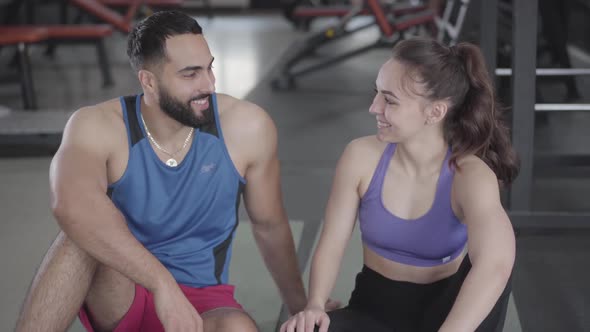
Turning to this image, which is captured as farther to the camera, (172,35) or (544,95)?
(544,95)

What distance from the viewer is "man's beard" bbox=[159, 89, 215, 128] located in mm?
1740

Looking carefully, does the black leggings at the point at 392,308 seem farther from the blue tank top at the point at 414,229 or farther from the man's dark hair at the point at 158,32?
the man's dark hair at the point at 158,32

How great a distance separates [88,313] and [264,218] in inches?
17.8

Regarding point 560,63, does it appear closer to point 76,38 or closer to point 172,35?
point 76,38

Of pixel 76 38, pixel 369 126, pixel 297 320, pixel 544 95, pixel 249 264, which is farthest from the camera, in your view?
pixel 76 38

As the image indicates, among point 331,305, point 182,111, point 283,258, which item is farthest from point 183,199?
point 331,305

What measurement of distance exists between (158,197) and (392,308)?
0.56 metres

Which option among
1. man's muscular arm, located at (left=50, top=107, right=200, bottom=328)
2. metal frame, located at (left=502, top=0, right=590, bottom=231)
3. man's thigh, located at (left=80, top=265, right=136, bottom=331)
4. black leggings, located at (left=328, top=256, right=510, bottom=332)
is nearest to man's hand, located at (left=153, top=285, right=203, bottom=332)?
man's muscular arm, located at (left=50, top=107, right=200, bottom=328)

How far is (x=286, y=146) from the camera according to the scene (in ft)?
13.5

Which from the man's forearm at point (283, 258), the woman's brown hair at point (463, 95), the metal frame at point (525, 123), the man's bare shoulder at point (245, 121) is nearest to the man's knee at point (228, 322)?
the man's forearm at point (283, 258)

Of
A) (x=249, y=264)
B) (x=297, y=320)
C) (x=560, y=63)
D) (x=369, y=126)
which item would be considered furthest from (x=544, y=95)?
(x=297, y=320)

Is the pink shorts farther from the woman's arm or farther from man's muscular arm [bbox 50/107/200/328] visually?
the woman's arm

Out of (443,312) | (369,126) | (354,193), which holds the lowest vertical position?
(369,126)

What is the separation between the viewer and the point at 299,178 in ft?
11.8
